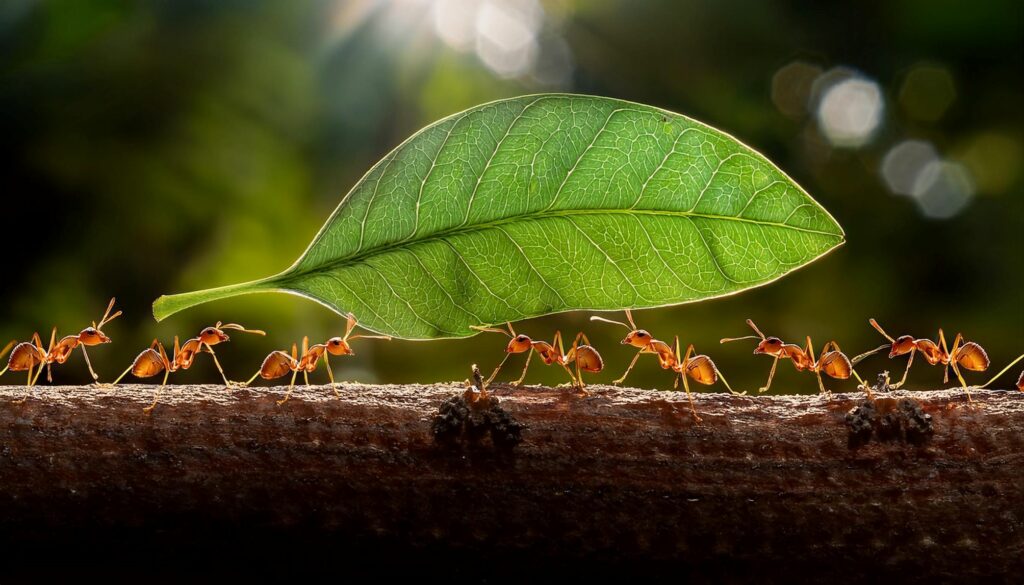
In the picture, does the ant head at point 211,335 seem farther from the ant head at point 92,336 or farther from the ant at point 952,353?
the ant at point 952,353

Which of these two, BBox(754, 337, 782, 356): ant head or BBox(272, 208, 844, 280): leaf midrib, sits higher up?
BBox(272, 208, 844, 280): leaf midrib

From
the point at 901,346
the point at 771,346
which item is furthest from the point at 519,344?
the point at 901,346

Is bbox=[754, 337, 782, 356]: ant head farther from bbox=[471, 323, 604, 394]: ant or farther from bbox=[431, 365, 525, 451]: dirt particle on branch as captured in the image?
bbox=[431, 365, 525, 451]: dirt particle on branch

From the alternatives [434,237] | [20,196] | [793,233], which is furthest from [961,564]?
[20,196]

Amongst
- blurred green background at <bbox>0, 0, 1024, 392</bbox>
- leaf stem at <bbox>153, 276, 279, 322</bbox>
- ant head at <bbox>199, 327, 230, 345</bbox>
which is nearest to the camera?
leaf stem at <bbox>153, 276, 279, 322</bbox>

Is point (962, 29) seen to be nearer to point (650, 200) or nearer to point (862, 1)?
point (862, 1)

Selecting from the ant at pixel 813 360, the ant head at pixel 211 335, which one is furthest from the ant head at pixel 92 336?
the ant at pixel 813 360

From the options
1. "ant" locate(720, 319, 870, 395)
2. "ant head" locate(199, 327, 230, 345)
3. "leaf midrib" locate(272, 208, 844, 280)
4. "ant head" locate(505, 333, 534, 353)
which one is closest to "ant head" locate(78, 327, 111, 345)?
"ant head" locate(199, 327, 230, 345)

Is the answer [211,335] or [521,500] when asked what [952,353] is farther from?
[211,335]
